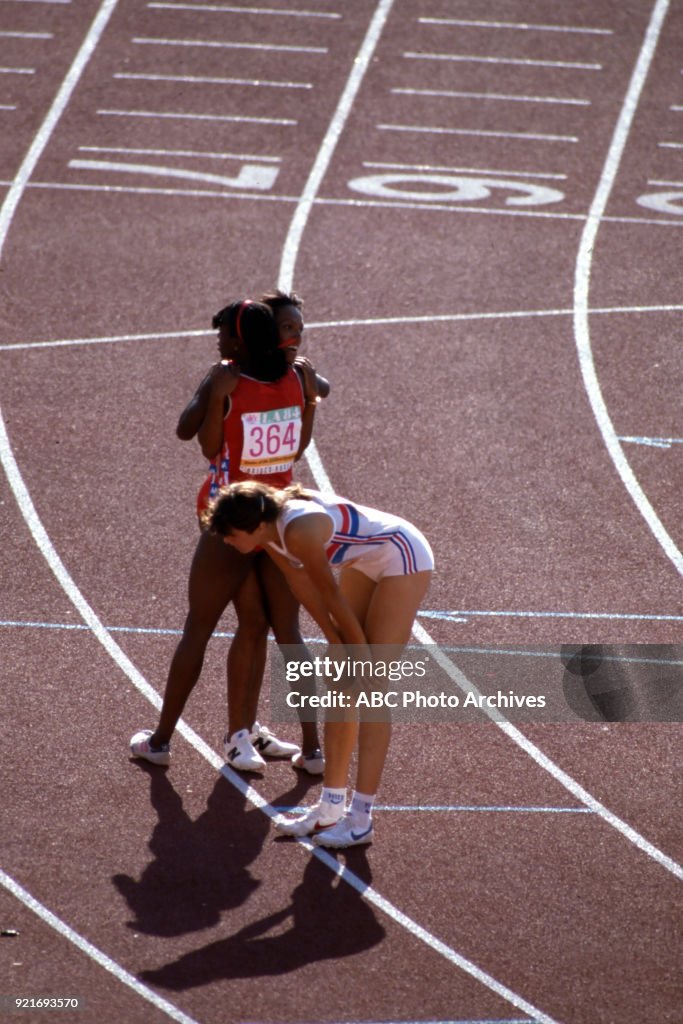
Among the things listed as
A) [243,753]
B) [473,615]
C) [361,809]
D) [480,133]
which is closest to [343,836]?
[361,809]

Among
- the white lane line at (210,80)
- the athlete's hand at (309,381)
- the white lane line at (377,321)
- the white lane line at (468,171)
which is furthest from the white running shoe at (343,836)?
the white lane line at (210,80)

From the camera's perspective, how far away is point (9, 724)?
7523 millimetres

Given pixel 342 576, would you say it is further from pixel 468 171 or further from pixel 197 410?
pixel 468 171

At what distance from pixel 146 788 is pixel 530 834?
186 cm

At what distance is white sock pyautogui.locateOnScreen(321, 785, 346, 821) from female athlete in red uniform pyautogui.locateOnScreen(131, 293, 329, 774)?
0.60 metres

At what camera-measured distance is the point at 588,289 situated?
44.6ft

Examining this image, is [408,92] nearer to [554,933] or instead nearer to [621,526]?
[621,526]

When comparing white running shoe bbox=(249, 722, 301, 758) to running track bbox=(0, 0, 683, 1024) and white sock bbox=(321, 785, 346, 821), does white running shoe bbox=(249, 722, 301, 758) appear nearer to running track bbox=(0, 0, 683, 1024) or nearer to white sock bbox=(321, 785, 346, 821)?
running track bbox=(0, 0, 683, 1024)

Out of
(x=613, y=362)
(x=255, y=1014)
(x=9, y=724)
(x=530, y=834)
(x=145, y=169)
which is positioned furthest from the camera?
(x=145, y=169)

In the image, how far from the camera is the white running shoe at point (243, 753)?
7.27 metres

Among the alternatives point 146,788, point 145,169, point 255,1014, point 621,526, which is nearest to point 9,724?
point 146,788

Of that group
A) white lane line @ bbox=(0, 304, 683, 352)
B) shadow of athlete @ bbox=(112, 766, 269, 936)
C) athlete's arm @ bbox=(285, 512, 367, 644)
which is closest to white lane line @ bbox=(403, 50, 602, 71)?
white lane line @ bbox=(0, 304, 683, 352)

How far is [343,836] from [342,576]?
1188mm

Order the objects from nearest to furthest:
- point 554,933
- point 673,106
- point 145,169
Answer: point 554,933, point 145,169, point 673,106
